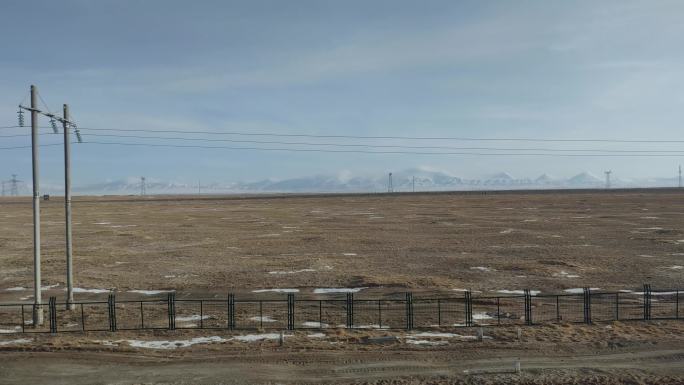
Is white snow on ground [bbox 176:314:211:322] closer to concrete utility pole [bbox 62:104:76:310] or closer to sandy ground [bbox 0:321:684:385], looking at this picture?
sandy ground [bbox 0:321:684:385]

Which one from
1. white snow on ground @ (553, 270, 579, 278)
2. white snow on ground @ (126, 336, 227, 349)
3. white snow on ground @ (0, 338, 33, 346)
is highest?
white snow on ground @ (0, 338, 33, 346)

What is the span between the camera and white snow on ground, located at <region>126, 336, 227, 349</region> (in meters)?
14.8

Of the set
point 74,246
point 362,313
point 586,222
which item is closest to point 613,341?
point 362,313

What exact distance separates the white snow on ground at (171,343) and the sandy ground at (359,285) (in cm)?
6

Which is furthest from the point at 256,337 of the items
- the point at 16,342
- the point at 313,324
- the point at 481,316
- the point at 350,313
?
the point at 481,316

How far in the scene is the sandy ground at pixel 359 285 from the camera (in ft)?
41.9

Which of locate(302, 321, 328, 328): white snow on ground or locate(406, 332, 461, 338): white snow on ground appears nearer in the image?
locate(406, 332, 461, 338): white snow on ground

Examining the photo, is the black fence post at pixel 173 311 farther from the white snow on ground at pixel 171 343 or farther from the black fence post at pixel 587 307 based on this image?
the black fence post at pixel 587 307

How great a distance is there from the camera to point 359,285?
960 inches

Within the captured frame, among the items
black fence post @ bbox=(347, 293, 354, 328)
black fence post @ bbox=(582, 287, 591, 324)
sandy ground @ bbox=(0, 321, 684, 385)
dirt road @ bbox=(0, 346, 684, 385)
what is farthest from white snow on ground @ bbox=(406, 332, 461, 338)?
black fence post @ bbox=(582, 287, 591, 324)

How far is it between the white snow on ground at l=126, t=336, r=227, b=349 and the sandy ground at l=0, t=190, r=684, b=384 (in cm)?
6

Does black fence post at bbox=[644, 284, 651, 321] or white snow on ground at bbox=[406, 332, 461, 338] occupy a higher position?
black fence post at bbox=[644, 284, 651, 321]

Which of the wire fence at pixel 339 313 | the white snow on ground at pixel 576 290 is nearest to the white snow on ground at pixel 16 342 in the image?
the wire fence at pixel 339 313

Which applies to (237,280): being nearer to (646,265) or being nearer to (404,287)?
(404,287)
